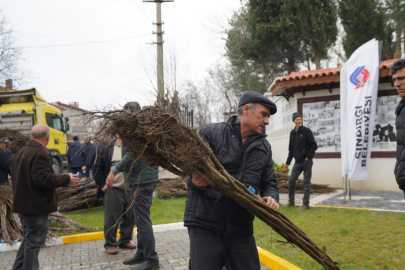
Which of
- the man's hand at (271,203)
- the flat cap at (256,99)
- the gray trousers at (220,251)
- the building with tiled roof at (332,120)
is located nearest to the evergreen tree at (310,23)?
the building with tiled roof at (332,120)

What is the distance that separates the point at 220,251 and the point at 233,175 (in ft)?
2.04

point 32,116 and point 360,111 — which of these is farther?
point 32,116

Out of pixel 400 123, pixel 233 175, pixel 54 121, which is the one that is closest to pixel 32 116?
pixel 54 121

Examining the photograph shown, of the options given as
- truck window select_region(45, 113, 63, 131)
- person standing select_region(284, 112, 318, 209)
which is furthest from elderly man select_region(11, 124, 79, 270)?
truck window select_region(45, 113, 63, 131)

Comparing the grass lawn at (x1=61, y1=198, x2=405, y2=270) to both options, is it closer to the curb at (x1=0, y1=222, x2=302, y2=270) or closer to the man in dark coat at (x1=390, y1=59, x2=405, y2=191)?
the curb at (x1=0, y1=222, x2=302, y2=270)

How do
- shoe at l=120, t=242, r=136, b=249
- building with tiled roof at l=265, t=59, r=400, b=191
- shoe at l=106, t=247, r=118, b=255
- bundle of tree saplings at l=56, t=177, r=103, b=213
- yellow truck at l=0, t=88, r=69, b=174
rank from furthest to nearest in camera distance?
yellow truck at l=0, t=88, r=69, b=174
building with tiled roof at l=265, t=59, r=400, b=191
bundle of tree saplings at l=56, t=177, r=103, b=213
shoe at l=120, t=242, r=136, b=249
shoe at l=106, t=247, r=118, b=255

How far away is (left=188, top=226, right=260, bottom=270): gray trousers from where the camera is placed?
9.13ft

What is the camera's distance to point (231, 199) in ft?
9.45

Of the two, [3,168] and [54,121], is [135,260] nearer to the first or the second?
[3,168]

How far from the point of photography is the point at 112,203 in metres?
5.77

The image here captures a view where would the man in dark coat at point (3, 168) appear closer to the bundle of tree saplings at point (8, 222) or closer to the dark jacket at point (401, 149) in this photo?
the bundle of tree saplings at point (8, 222)

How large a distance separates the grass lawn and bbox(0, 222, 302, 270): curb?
0.55 feet

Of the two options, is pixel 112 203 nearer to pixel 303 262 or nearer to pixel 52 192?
pixel 52 192

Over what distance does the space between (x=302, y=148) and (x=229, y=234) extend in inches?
240
